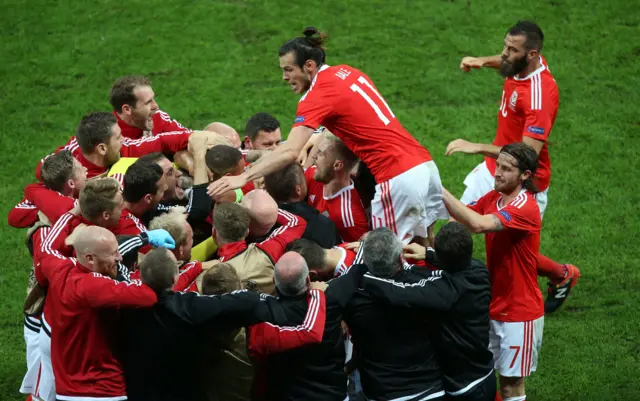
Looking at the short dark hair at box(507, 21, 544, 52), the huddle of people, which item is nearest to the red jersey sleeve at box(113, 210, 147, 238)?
the huddle of people

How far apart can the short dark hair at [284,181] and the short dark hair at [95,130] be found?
1.04m

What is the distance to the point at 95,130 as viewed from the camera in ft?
20.6

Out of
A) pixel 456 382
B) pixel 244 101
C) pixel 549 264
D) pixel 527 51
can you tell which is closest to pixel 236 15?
pixel 244 101

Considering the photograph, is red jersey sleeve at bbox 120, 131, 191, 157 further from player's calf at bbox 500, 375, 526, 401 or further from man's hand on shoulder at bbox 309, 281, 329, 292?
player's calf at bbox 500, 375, 526, 401

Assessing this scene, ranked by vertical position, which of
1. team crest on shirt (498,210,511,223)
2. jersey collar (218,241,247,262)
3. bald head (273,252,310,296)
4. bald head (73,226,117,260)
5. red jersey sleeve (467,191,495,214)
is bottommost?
red jersey sleeve (467,191,495,214)

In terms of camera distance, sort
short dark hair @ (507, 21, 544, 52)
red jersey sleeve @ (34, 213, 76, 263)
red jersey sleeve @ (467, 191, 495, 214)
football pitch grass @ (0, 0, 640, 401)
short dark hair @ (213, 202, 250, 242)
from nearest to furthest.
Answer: red jersey sleeve @ (34, 213, 76, 263) → short dark hair @ (213, 202, 250, 242) → red jersey sleeve @ (467, 191, 495, 214) → short dark hair @ (507, 21, 544, 52) → football pitch grass @ (0, 0, 640, 401)

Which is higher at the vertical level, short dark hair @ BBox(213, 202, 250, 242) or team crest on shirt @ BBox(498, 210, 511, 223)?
short dark hair @ BBox(213, 202, 250, 242)

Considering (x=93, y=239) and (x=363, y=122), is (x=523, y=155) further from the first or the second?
(x=93, y=239)

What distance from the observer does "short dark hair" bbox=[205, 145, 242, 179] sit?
6.14 m

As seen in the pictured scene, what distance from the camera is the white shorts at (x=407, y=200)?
6.14 m

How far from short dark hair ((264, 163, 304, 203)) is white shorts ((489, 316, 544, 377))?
5.09 feet

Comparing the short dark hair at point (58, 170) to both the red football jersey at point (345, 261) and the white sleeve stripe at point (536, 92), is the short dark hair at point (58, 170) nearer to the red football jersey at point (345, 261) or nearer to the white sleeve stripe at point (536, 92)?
the red football jersey at point (345, 261)

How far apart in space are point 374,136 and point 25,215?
2.27 metres

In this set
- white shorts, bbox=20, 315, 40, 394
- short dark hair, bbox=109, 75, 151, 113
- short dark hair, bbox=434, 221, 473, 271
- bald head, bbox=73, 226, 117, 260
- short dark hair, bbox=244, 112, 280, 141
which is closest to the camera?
bald head, bbox=73, 226, 117, 260
